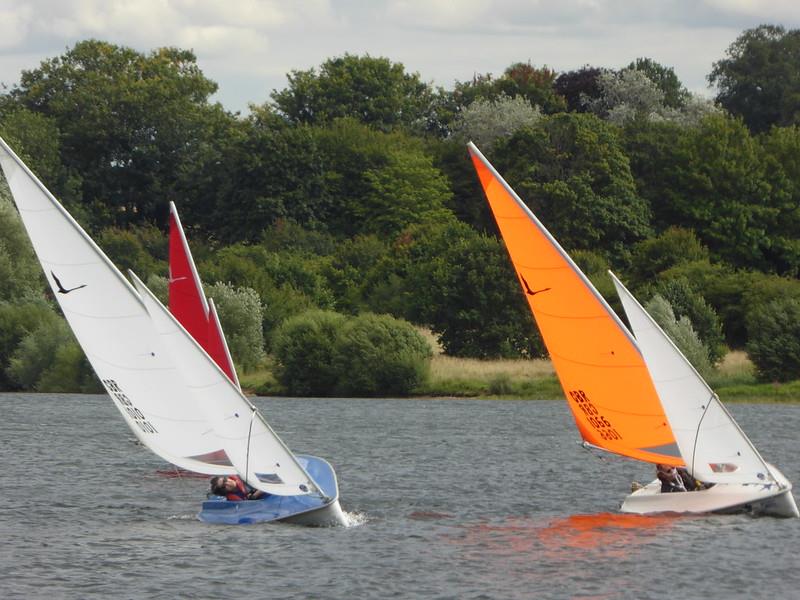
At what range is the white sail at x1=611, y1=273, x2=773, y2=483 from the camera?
30.0 meters

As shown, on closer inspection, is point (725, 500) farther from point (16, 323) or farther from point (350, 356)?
point (16, 323)

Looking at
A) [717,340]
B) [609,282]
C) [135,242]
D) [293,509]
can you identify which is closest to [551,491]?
[293,509]

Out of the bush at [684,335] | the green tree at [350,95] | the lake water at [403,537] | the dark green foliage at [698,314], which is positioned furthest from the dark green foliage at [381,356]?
the green tree at [350,95]

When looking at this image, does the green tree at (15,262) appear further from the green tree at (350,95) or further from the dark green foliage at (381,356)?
the green tree at (350,95)

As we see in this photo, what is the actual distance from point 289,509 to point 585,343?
6.93m

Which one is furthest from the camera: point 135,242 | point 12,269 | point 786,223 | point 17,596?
point 135,242

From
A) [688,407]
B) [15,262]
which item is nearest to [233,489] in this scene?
[688,407]

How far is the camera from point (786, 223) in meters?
95.4

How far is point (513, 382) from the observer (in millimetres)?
74312

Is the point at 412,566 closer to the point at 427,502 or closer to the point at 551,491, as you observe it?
the point at 427,502

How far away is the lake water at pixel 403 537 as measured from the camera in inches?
1064

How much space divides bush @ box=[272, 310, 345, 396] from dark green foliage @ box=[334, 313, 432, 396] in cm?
77

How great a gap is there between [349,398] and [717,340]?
60.5ft

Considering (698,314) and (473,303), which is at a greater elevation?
(473,303)
